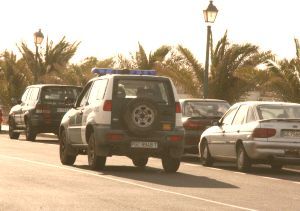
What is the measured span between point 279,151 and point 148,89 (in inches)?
113

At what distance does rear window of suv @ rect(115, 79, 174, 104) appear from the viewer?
1989cm

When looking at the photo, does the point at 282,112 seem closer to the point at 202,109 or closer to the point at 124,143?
the point at 124,143

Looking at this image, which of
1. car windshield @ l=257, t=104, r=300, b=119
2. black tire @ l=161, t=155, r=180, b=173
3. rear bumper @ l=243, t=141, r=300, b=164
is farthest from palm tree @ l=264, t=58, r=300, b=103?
black tire @ l=161, t=155, r=180, b=173

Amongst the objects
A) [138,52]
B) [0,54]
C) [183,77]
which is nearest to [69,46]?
[0,54]

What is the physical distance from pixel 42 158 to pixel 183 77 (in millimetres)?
16433

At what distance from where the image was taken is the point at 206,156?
23203 mm

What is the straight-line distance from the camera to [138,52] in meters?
45.3

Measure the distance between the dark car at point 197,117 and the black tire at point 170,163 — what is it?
183 inches

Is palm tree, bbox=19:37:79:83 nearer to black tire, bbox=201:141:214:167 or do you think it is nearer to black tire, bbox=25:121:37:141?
black tire, bbox=25:121:37:141

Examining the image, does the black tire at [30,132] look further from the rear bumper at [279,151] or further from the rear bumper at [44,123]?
the rear bumper at [279,151]

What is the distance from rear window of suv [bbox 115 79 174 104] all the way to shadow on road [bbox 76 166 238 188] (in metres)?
1.48

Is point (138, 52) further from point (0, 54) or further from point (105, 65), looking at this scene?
point (0, 54)

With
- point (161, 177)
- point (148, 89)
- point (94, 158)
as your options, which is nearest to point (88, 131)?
point (94, 158)

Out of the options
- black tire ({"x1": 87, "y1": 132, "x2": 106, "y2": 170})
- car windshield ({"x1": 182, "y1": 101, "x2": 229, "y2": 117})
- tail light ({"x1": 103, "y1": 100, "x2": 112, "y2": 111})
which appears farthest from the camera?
car windshield ({"x1": 182, "y1": 101, "x2": 229, "y2": 117})
